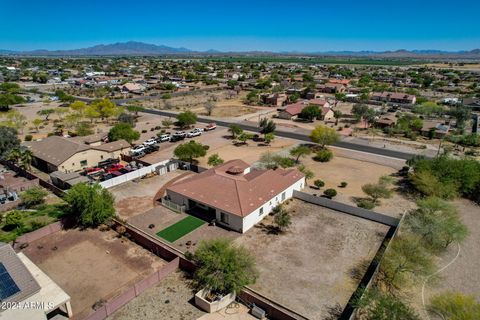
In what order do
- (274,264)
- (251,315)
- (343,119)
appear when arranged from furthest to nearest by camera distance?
(343,119), (274,264), (251,315)

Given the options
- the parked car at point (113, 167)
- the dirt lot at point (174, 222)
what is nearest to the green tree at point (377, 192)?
the dirt lot at point (174, 222)

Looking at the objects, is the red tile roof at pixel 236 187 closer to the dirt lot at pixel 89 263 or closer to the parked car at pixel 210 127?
the dirt lot at pixel 89 263

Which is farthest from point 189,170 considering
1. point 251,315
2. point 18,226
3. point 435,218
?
point 435,218

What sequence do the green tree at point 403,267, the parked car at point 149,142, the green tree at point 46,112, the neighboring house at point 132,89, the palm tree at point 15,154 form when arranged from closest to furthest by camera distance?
the green tree at point 403,267 < the palm tree at point 15,154 < the parked car at point 149,142 < the green tree at point 46,112 < the neighboring house at point 132,89

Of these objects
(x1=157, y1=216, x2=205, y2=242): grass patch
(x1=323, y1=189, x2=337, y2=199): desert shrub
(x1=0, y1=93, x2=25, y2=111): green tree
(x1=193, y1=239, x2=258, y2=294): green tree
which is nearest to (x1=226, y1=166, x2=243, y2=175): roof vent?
(x1=157, y1=216, x2=205, y2=242): grass patch

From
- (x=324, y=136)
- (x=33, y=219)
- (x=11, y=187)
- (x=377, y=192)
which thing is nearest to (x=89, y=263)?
(x=33, y=219)

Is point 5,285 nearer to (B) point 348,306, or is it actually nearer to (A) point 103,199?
(A) point 103,199
